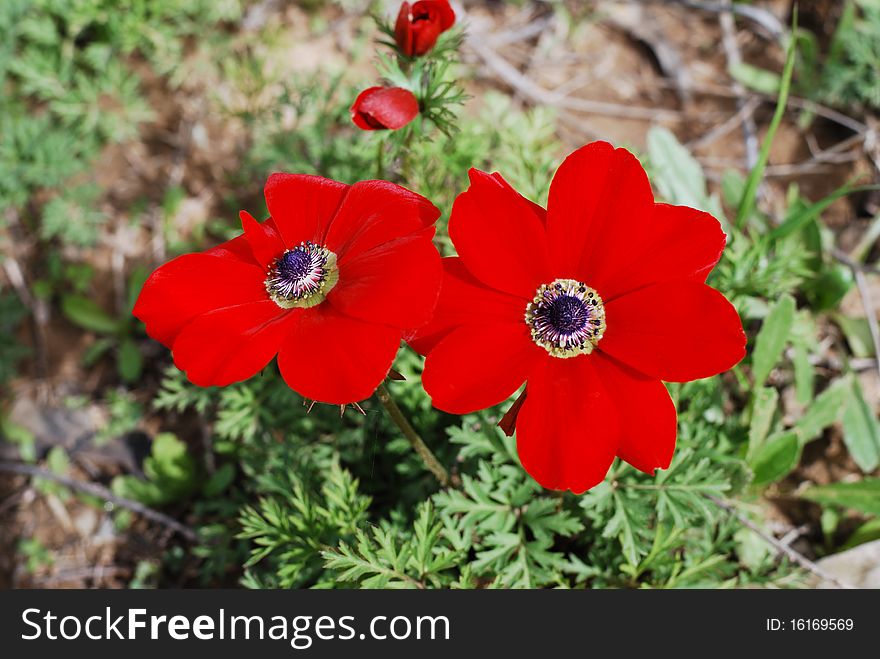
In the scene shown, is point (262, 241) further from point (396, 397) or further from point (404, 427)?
point (396, 397)

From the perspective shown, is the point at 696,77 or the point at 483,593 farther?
the point at 696,77

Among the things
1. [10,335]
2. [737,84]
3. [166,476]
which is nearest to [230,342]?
[166,476]

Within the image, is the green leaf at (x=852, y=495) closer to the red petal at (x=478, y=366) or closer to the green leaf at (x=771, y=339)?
the green leaf at (x=771, y=339)

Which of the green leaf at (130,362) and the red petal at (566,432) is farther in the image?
the green leaf at (130,362)

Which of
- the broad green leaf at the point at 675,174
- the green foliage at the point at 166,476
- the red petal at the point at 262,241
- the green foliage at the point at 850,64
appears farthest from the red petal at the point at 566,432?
the green foliage at the point at 850,64

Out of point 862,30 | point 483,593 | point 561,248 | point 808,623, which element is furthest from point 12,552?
point 862,30

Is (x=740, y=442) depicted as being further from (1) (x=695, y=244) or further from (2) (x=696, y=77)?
(2) (x=696, y=77)
